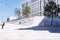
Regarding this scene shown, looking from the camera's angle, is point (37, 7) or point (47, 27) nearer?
point (47, 27)

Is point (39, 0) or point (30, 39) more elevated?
point (39, 0)

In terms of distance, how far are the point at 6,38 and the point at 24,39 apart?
945 millimetres

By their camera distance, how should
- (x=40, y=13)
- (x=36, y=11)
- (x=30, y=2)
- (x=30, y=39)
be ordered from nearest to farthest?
(x=30, y=39), (x=40, y=13), (x=36, y=11), (x=30, y=2)

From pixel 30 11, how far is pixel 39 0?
5638mm

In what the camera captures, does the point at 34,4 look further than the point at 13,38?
Yes

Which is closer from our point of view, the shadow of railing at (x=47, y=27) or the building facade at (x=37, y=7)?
the shadow of railing at (x=47, y=27)

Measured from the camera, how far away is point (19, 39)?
9.52m

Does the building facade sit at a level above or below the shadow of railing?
above

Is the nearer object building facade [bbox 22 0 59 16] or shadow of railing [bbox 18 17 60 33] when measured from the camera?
shadow of railing [bbox 18 17 60 33]

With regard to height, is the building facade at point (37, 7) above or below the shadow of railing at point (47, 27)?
above

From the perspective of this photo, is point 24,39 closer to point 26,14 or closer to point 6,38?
point 6,38

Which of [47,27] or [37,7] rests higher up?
[37,7]

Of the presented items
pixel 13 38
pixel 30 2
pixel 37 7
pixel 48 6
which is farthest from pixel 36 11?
pixel 13 38

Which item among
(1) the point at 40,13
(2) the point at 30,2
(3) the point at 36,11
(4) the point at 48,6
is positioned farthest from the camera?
(2) the point at 30,2
